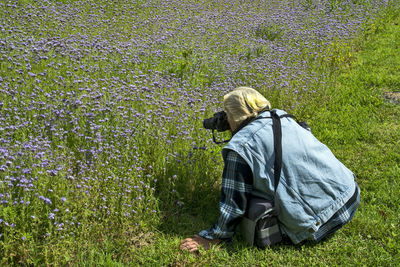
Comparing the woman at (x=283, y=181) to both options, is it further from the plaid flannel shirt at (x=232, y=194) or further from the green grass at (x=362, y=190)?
the green grass at (x=362, y=190)

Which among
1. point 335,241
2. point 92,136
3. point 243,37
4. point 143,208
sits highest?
point 243,37

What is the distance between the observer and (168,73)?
20.6ft

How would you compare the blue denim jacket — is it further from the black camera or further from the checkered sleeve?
the black camera

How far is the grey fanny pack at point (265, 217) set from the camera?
3.47 metres

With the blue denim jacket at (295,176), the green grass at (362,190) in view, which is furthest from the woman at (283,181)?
the green grass at (362,190)

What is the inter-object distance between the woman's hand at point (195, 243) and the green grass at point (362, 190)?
0.18ft

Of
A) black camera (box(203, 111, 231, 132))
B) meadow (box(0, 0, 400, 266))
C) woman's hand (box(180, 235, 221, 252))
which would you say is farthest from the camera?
black camera (box(203, 111, 231, 132))

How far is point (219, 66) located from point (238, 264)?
12.5 ft

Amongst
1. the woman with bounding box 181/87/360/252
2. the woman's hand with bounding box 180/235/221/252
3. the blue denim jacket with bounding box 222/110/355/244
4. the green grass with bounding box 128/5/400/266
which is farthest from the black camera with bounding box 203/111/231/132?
the woman's hand with bounding box 180/235/221/252

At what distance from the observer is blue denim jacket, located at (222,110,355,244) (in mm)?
3480

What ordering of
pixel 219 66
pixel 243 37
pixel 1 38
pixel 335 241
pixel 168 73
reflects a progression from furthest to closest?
pixel 243 37, pixel 219 66, pixel 168 73, pixel 1 38, pixel 335 241

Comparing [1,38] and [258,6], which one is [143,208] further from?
[258,6]

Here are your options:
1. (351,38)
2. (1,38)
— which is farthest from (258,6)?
(1,38)

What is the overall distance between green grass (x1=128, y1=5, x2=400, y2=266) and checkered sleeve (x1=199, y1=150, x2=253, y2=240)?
0.33 meters
